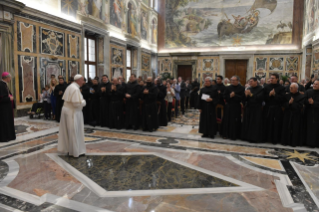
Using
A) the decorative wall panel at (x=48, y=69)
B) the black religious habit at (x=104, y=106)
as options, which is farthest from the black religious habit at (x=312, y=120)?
the decorative wall panel at (x=48, y=69)

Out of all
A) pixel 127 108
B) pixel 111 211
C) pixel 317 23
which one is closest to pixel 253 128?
pixel 127 108

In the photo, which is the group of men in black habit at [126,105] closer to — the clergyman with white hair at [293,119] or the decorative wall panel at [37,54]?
the decorative wall panel at [37,54]

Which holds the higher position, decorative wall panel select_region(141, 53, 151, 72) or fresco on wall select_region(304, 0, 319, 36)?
fresco on wall select_region(304, 0, 319, 36)

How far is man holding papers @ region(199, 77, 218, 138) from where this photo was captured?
6609 millimetres

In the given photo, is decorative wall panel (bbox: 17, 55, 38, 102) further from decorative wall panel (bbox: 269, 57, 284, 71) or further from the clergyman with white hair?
decorative wall panel (bbox: 269, 57, 284, 71)

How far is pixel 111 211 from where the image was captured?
2.82 m

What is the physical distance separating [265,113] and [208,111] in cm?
154

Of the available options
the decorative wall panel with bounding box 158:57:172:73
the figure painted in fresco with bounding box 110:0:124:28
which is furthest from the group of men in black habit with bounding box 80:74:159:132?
the decorative wall panel with bounding box 158:57:172:73

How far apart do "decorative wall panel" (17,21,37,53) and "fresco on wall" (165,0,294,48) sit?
43.9 feet

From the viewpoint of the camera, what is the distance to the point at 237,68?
62.4 ft

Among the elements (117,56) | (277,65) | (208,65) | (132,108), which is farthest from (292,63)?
(132,108)

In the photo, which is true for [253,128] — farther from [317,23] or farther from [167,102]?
[317,23]

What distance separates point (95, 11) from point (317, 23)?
12645mm

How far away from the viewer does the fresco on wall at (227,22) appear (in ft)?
57.9
